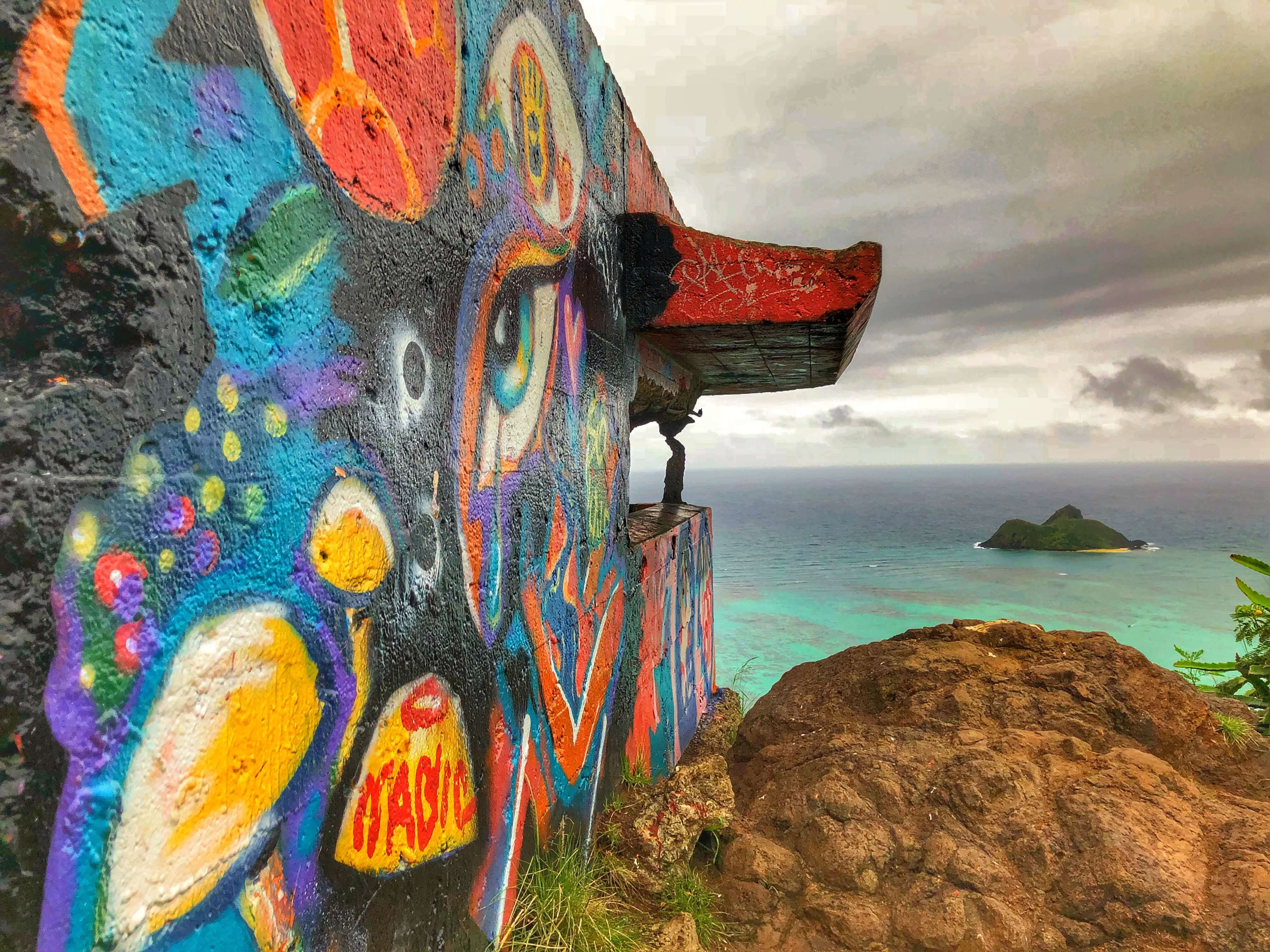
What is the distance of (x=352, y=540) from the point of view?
5.37 feet

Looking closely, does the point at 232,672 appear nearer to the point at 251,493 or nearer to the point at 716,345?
the point at 251,493

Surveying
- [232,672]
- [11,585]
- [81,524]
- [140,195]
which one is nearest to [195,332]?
[140,195]

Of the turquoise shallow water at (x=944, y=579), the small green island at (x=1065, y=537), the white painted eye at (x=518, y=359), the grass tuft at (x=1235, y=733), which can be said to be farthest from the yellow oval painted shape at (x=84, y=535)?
the small green island at (x=1065, y=537)

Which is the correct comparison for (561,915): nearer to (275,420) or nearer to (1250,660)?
(275,420)

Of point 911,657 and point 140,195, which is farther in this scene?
point 911,657

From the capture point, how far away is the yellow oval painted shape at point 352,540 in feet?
5.05

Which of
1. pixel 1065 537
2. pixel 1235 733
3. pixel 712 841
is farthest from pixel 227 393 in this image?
pixel 1065 537

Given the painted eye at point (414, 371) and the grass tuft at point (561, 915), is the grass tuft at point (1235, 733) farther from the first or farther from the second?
the painted eye at point (414, 371)

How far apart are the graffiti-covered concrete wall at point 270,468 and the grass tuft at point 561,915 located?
102 mm

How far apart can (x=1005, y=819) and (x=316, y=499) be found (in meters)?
3.32

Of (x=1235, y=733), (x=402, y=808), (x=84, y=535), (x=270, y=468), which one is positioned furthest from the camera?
(x=1235, y=733)

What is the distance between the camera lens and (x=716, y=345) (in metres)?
4.53

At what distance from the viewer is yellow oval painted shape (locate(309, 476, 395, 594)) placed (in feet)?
5.05

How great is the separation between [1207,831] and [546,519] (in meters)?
3.15
